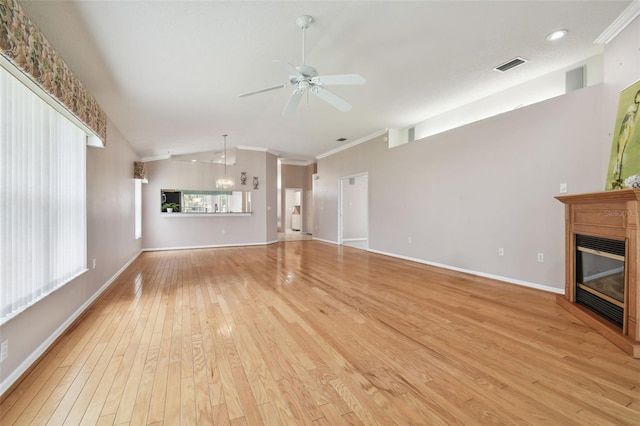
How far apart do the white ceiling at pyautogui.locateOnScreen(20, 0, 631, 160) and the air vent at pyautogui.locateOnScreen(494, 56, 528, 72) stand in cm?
9

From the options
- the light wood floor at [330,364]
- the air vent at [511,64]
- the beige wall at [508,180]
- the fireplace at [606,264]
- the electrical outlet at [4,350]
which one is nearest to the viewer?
the light wood floor at [330,364]

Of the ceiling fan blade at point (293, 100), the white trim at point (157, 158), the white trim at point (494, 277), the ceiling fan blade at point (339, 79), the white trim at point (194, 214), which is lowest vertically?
the white trim at point (494, 277)

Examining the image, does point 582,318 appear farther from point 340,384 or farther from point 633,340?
point 340,384

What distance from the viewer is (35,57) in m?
1.82

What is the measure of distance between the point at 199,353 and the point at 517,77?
5006mm

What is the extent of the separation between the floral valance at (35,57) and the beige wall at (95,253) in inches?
39.9

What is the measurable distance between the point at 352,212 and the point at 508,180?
16.7 feet

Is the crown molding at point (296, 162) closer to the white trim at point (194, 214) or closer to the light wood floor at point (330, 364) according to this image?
the white trim at point (194, 214)

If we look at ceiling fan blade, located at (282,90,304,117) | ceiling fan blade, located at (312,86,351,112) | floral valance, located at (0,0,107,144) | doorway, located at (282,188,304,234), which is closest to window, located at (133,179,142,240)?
floral valance, located at (0,0,107,144)

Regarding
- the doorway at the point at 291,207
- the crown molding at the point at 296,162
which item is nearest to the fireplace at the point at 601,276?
the crown molding at the point at 296,162

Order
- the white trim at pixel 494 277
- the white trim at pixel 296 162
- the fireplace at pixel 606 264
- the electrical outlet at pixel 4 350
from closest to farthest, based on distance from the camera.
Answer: the electrical outlet at pixel 4 350
the fireplace at pixel 606 264
the white trim at pixel 494 277
the white trim at pixel 296 162

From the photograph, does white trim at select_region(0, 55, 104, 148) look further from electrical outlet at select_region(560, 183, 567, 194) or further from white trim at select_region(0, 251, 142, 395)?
electrical outlet at select_region(560, 183, 567, 194)

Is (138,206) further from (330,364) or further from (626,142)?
(626,142)

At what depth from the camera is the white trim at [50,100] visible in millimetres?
1757
